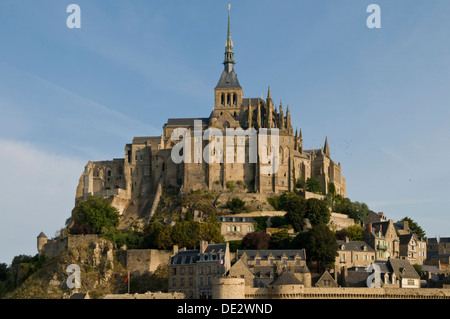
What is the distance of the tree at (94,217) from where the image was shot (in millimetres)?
86994

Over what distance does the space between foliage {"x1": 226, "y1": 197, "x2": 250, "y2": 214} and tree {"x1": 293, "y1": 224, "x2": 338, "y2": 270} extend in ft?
50.7

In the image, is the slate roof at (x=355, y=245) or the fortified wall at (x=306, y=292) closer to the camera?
the fortified wall at (x=306, y=292)

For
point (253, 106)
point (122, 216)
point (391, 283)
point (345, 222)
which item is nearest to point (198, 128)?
point (253, 106)

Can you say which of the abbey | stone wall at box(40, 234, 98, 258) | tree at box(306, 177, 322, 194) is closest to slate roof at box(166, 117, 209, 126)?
the abbey

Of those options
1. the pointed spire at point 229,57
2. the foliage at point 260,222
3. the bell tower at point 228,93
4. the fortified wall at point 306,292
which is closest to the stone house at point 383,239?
the foliage at point 260,222

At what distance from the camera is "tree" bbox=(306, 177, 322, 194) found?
97.8 m

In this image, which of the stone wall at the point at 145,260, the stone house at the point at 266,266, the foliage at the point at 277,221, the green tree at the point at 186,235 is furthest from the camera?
the foliage at the point at 277,221

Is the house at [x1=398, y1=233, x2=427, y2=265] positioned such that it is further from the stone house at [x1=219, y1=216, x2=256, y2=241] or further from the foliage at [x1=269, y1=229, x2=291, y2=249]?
the stone house at [x1=219, y1=216, x2=256, y2=241]

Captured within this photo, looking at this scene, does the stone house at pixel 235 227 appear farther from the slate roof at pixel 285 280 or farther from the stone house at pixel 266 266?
the slate roof at pixel 285 280

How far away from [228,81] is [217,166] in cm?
1637

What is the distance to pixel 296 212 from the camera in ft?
284

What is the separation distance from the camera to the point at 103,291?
7469cm

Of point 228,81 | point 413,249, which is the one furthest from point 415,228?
point 228,81
